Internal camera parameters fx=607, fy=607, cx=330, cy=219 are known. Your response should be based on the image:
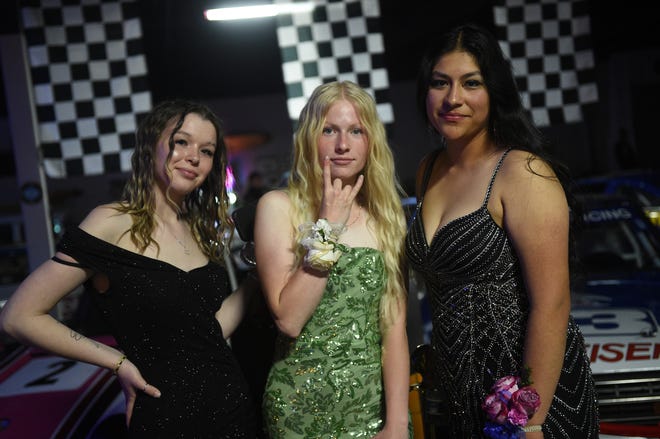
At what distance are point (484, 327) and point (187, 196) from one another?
3.61 ft

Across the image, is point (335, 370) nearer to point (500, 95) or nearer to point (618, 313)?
point (500, 95)

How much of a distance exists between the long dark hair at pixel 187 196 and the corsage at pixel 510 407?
3.30 feet

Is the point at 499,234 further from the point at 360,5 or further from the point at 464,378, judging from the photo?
the point at 360,5

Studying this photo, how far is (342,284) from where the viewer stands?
6.16 feet

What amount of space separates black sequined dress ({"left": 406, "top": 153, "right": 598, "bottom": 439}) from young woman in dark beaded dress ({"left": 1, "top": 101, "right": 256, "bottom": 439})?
693mm

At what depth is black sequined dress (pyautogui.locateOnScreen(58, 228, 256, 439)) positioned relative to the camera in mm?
1765

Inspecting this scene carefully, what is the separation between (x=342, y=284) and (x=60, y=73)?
123 inches

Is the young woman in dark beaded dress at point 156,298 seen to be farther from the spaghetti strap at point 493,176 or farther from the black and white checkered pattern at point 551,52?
the black and white checkered pattern at point 551,52

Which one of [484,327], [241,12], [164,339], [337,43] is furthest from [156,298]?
[241,12]

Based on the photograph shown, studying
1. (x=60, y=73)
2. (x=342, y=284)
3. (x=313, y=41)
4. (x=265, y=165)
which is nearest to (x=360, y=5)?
(x=313, y=41)

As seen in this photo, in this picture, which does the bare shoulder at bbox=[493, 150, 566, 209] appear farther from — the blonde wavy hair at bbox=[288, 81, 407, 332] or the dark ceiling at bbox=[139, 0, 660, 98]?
the dark ceiling at bbox=[139, 0, 660, 98]

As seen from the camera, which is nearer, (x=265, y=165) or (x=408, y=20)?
(x=408, y=20)

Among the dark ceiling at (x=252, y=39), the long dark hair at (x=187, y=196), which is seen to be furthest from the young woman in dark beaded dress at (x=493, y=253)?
the dark ceiling at (x=252, y=39)

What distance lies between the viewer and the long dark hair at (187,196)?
1.89 metres
